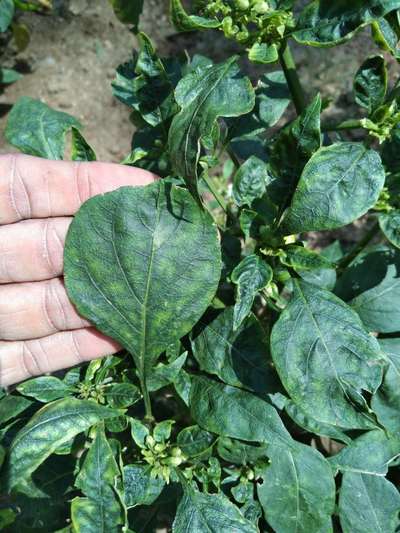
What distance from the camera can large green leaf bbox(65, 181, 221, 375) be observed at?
1122 millimetres

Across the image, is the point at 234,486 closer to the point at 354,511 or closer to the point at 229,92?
the point at 354,511

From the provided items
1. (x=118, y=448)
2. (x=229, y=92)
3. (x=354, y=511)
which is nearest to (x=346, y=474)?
(x=354, y=511)

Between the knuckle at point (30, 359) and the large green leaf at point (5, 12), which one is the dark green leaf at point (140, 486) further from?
the large green leaf at point (5, 12)

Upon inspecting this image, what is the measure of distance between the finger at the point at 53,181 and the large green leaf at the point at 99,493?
0.55 meters

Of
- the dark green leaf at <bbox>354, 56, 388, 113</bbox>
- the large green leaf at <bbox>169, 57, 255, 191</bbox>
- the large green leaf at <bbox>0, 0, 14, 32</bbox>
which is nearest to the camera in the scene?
the large green leaf at <bbox>169, 57, 255, 191</bbox>

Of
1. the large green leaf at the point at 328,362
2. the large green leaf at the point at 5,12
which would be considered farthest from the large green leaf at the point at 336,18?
the large green leaf at the point at 5,12

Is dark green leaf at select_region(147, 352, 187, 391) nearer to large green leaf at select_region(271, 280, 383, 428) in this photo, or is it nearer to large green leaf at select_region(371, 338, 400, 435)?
large green leaf at select_region(271, 280, 383, 428)

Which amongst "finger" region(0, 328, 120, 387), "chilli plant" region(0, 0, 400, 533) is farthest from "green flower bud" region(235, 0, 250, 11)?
"finger" region(0, 328, 120, 387)

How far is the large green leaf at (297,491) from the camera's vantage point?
4.01 ft

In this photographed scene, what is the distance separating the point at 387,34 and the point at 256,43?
0.21m

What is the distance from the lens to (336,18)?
3.24 feet

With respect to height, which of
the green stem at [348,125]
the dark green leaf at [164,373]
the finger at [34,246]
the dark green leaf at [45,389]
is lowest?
the dark green leaf at [45,389]

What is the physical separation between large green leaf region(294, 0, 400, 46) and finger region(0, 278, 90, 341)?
745 millimetres

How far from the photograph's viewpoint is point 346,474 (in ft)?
4.22
